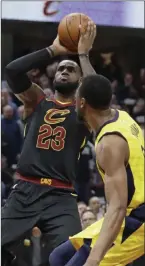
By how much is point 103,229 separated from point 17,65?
82.2 inches

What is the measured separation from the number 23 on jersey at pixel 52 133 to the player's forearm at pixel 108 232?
1684 millimetres

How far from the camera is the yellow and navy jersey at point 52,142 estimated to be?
585 centimetres

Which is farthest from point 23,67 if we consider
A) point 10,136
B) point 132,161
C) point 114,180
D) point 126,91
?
point 126,91

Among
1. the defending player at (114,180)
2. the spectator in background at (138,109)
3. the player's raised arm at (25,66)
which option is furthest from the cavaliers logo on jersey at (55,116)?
the spectator in background at (138,109)

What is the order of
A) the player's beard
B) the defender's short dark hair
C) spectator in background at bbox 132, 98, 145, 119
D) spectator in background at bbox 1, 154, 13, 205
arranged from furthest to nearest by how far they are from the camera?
spectator in background at bbox 132, 98, 145, 119 < spectator in background at bbox 1, 154, 13, 205 < the player's beard < the defender's short dark hair

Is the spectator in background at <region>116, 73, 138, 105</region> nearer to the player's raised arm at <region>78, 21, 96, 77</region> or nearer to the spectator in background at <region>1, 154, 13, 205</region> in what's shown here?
the spectator in background at <region>1, 154, 13, 205</region>

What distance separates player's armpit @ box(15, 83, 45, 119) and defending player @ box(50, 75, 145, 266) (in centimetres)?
139

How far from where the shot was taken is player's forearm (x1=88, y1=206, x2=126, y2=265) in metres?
4.24

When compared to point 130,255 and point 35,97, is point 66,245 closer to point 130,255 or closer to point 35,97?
point 130,255

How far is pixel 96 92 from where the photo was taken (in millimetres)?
4645

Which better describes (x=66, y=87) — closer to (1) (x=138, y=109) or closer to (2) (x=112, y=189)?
(2) (x=112, y=189)

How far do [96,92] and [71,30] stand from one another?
1315mm

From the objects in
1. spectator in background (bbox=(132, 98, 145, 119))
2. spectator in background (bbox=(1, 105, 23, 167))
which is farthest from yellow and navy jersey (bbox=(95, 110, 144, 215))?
spectator in background (bbox=(132, 98, 145, 119))

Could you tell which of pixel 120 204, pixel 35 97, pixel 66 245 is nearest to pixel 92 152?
pixel 35 97
